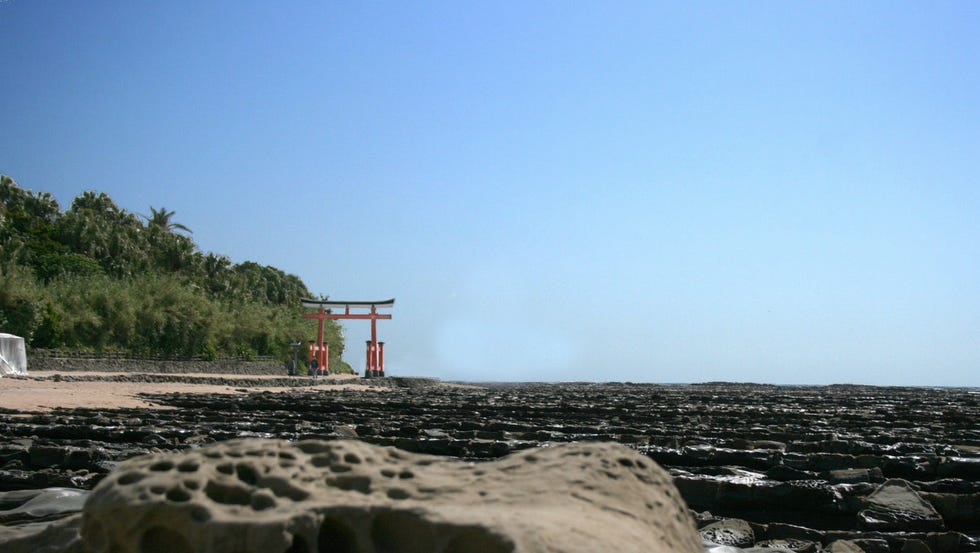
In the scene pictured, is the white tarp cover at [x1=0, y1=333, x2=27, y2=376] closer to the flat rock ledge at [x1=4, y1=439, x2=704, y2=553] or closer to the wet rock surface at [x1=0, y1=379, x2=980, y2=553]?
the wet rock surface at [x1=0, y1=379, x2=980, y2=553]

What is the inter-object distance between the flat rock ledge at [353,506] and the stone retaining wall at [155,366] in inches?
1288

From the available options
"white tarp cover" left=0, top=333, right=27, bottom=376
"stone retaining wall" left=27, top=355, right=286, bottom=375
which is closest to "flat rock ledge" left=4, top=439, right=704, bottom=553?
"white tarp cover" left=0, top=333, right=27, bottom=376

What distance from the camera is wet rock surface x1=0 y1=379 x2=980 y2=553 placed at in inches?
283

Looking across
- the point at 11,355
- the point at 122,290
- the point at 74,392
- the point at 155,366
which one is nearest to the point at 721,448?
the point at 74,392

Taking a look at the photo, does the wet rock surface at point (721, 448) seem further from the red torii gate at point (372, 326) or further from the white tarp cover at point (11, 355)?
the red torii gate at point (372, 326)

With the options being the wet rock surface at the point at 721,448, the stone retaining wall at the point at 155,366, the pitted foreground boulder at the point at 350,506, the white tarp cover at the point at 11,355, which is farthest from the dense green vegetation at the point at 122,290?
the pitted foreground boulder at the point at 350,506

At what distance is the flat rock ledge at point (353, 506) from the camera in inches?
110

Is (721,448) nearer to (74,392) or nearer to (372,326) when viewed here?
(74,392)

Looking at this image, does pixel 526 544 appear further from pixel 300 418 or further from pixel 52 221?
pixel 52 221

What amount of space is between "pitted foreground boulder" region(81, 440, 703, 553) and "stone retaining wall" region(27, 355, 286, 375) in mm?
32696

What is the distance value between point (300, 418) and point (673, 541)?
15098mm

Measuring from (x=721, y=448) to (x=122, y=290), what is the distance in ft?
123

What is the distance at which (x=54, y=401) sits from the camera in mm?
19766

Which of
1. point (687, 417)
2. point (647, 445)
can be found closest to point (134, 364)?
point (687, 417)
